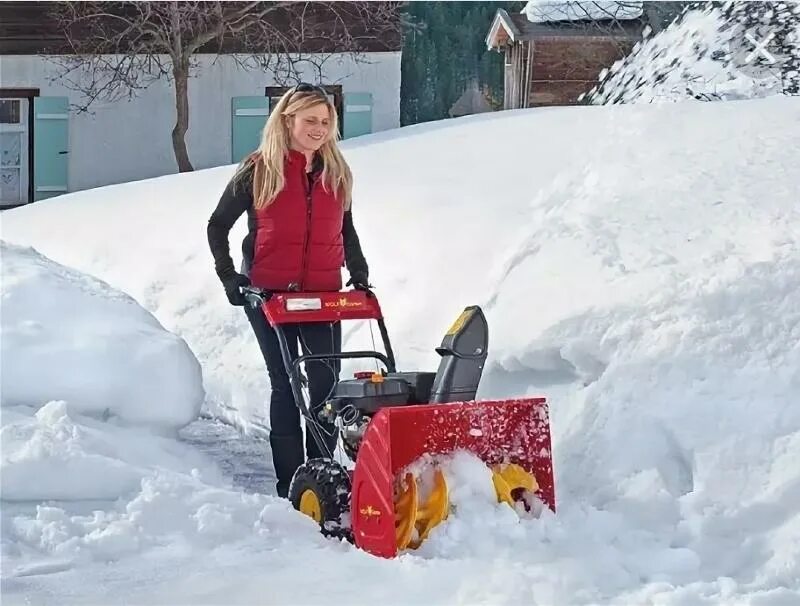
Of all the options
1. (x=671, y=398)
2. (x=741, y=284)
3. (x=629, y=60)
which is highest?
(x=629, y=60)

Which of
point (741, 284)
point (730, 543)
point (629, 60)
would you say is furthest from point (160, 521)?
point (629, 60)

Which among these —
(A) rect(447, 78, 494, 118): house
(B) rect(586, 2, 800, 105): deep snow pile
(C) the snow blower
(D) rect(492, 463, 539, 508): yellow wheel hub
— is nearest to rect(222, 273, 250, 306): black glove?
(C) the snow blower

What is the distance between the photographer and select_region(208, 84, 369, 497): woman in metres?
4.07

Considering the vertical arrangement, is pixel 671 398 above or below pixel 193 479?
above

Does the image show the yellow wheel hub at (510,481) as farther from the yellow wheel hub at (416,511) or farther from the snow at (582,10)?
the snow at (582,10)

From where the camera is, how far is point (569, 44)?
14.9 m

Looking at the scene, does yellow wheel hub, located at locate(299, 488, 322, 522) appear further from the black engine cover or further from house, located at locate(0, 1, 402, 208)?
house, located at locate(0, 1, 402, 208)

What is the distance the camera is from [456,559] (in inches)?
126

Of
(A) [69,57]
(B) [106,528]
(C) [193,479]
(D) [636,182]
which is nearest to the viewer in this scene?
(B) [106,528]

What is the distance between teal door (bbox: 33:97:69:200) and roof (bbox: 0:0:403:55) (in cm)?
93

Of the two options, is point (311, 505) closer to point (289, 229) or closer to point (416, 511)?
point (416, 511)

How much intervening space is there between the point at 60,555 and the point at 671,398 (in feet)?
7.50

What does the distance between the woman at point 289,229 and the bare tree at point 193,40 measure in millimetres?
11222

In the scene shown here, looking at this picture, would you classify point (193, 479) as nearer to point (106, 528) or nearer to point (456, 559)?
point (106, 528)
